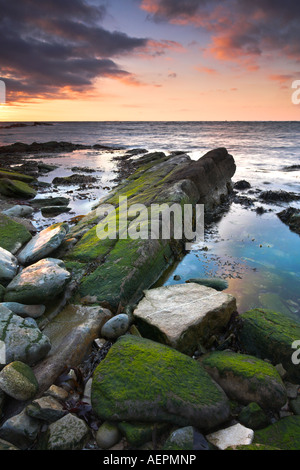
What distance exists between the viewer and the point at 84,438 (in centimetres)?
283

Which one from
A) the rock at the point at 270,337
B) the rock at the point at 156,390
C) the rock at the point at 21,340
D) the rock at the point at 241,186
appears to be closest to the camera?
the rock at the point at 156,390

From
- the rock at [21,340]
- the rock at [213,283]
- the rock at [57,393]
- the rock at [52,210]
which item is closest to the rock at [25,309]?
the rock at [21,340]

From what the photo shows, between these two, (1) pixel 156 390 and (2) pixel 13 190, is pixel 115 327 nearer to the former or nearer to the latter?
(1) pixel 156 390

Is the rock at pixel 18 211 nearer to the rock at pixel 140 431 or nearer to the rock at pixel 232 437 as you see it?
the rock at pixel 140 431

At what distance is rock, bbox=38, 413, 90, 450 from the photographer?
2723mm

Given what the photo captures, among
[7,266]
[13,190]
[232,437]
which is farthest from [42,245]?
[13,190]

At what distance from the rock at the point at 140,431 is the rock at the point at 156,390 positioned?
0.05m

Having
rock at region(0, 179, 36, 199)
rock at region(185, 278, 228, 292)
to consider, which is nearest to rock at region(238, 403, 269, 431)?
rock at region(185, 278, 228, 292)

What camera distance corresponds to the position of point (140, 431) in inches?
111

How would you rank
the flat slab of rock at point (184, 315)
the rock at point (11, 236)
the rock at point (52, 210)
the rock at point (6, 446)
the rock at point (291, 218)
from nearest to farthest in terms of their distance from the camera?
1. the rock at point (6, 446)
2. the flat slab of rock at point (184, 315)
3. the rock at point (11, 236)
4. the rock at point (291, 218)
5. the rock at point (52, 210)

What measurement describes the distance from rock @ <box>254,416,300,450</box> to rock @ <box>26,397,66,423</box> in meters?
2.00

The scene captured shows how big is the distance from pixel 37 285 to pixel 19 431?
218cm

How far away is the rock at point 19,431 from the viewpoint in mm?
2783

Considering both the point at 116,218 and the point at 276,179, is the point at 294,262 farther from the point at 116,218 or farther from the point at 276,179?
the point at 276,179
